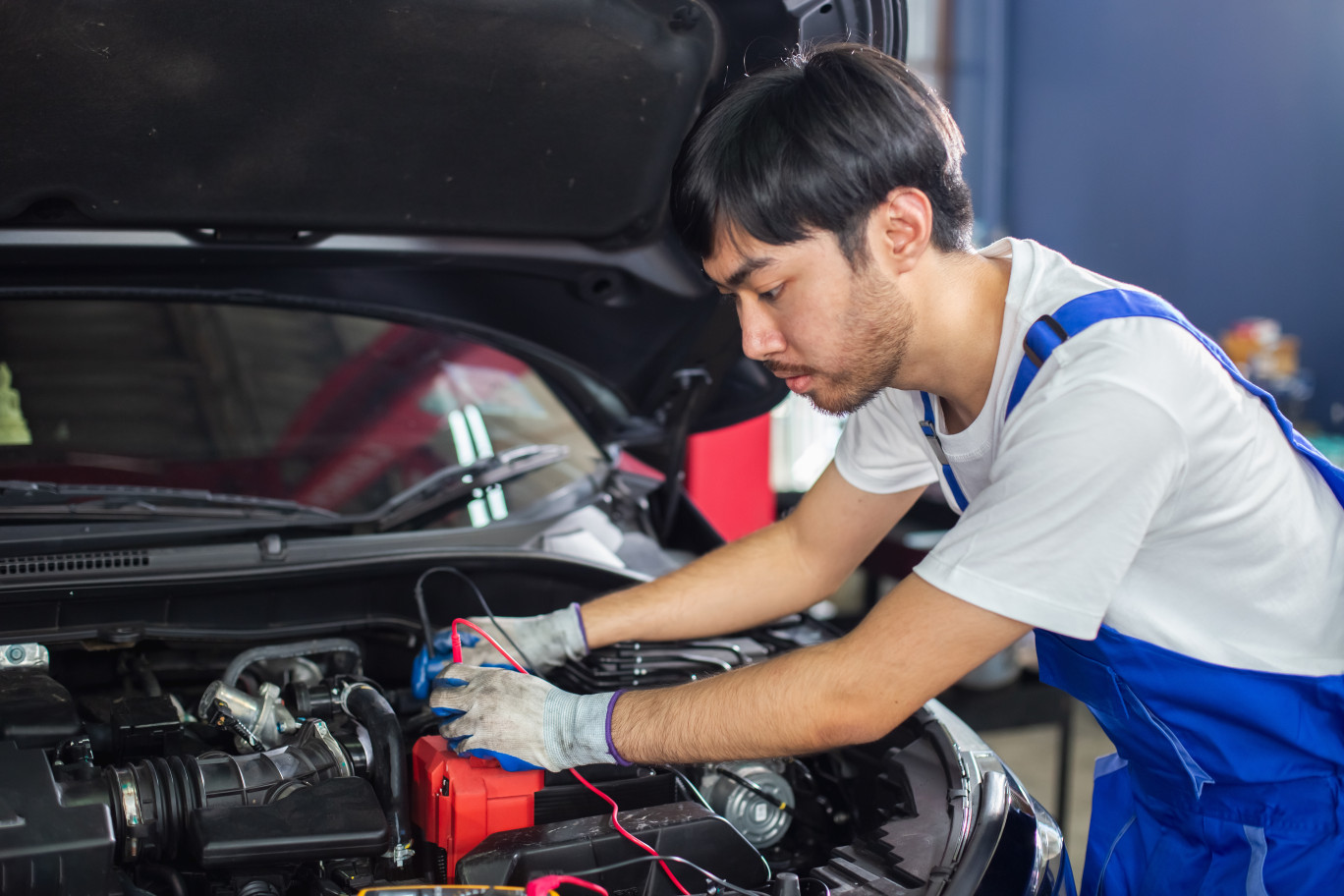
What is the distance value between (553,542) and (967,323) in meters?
0.84

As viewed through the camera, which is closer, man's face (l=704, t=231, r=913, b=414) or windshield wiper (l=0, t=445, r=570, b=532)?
man's face (l=704, t=231, r=913, b=414)

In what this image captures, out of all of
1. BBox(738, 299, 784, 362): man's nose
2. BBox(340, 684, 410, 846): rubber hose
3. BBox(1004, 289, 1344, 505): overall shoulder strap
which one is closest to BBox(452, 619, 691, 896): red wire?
BBox(340, 684, 410, 846): rubber hose

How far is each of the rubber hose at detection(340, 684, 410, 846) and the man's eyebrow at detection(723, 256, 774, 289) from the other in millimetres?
680

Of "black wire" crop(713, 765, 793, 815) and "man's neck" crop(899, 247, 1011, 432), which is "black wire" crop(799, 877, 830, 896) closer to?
"black wire" crop(713, 765, 793, 815)

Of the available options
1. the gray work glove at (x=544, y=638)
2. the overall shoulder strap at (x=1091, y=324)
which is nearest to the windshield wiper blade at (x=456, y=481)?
the gray work glove at (x=544, y=638)

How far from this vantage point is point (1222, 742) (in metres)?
1.28

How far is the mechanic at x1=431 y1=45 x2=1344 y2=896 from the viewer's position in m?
1.14

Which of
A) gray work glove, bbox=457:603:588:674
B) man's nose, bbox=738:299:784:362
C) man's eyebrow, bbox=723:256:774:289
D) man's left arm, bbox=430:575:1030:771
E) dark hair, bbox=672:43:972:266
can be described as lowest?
gray work glove, bbox=457:603:588:674

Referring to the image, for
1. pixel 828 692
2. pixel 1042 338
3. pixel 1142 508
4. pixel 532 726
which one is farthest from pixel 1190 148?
pixel 532 726

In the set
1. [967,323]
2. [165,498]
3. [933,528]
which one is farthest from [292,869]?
[933,528]

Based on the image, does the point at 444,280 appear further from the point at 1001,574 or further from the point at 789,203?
the point at 1001,574

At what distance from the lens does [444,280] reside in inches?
77.7

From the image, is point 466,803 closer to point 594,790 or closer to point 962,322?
point 594,790

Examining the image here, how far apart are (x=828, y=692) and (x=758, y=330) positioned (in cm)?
42
